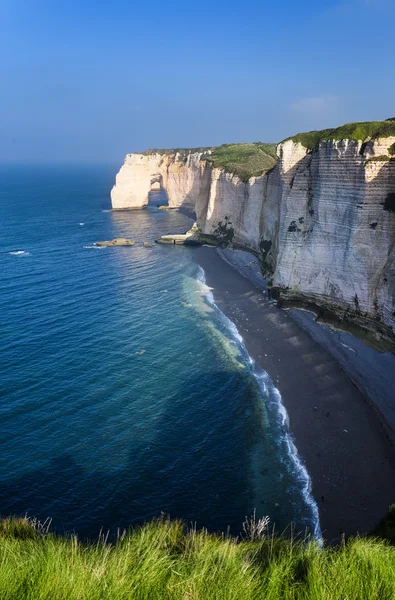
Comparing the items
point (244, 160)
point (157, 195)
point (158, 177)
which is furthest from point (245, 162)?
point (157, 195)

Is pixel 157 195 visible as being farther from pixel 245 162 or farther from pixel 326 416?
pixel 326 416

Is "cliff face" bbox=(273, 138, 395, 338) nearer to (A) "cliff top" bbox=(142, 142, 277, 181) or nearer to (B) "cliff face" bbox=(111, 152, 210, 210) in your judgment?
(A) "cliff top" bbox=(142, 142, 277, 181)

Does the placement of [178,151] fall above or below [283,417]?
above

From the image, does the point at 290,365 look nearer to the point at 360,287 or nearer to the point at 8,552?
the point at 360,287

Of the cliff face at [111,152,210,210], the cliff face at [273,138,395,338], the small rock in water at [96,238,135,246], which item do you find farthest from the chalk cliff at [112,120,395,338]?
the cliff face at [111,152,210,210]

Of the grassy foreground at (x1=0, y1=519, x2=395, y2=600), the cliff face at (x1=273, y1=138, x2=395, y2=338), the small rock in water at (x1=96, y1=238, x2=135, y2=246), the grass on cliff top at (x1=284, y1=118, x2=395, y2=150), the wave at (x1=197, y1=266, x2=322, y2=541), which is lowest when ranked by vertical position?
the wave at (x1=197, y1=266, x2=322, y2=541)

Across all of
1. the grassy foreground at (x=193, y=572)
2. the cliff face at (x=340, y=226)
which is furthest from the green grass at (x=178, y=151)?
the grassy foreground at (x=193, y=572)

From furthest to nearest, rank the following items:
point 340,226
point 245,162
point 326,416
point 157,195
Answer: point 157,195, point 245,162, point 340,226, point 326,416

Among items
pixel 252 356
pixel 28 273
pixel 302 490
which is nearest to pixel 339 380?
pixel 252 356
